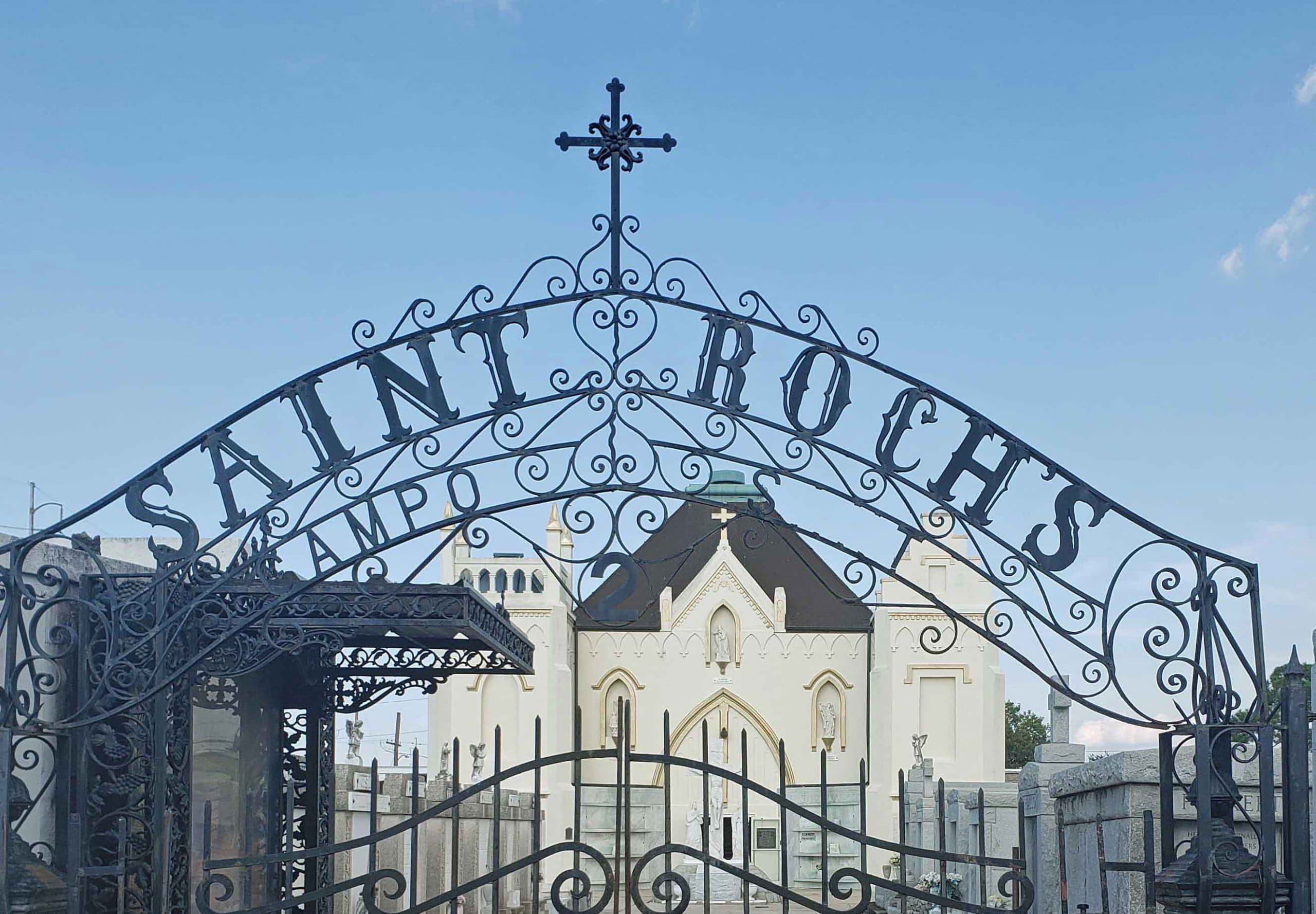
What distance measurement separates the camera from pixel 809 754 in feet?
148

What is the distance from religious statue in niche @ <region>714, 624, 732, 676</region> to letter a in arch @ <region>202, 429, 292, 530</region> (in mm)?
38706

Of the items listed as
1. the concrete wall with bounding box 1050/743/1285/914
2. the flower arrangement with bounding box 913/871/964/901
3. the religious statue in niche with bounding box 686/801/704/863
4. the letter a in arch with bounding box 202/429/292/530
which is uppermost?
the letter a in arch with bounding box 202/429/292/530

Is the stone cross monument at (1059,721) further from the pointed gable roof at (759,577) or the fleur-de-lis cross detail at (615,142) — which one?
the pointed gable roof at (759,577)

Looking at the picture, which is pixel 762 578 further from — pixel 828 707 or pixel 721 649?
pixel 828 707

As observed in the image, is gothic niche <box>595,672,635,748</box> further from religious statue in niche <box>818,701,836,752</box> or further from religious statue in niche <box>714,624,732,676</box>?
religious statue in niche <box>818,701,836,752</box>

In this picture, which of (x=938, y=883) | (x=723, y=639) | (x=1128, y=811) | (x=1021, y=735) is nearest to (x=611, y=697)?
(x=723, y=639)

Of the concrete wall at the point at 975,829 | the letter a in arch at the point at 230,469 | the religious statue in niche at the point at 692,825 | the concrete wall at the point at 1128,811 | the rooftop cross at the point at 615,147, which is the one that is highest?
the rooftop cross at the point at 615,147

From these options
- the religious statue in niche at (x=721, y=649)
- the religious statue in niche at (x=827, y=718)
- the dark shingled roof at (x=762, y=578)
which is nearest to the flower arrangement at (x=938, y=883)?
the dark shingled roof at (x=762, y=578)

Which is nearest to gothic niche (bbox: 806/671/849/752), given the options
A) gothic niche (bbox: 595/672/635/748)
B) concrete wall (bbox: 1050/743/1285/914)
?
gothic niche (bbox: 595/672/635/748)

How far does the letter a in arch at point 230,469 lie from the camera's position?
732 cm

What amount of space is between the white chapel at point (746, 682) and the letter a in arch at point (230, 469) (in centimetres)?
3094

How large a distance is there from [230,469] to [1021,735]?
53412 millimetres

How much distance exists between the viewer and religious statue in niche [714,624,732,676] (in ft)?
149

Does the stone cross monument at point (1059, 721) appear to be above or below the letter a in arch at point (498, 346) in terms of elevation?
below
